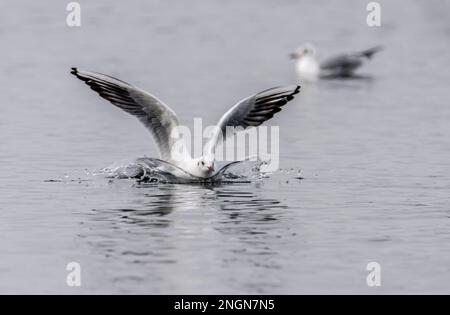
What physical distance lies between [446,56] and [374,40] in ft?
10.6

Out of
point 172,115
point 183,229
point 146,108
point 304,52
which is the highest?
point 304,52

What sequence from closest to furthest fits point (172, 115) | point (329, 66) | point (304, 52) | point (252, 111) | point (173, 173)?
point (172, 115)
point (173, 173)
point (252, 111)
point (329, 66)
point (304, 52)

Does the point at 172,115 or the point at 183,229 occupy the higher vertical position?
the point at 172,115

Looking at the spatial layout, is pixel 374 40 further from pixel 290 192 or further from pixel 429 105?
pixel 290 192

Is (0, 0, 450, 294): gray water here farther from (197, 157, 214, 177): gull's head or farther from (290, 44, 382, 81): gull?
(290, 44, 382, 81): gull

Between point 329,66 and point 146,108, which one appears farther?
point 329,66

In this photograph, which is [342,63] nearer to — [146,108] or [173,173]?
[173,173]

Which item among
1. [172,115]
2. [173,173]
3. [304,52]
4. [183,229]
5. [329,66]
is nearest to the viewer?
[183,229]

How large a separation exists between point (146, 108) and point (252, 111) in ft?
4.60

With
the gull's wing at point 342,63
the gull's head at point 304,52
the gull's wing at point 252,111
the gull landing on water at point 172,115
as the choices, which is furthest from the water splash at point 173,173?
the gull's head at point 304,52

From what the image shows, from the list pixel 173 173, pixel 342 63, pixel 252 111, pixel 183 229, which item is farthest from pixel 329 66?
pixel 183 229

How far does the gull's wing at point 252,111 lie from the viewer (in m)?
16.7

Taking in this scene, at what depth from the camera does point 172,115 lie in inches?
651

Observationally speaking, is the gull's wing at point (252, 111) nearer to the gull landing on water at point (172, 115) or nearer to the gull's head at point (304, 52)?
the gull landing on water at point (172, 115)
